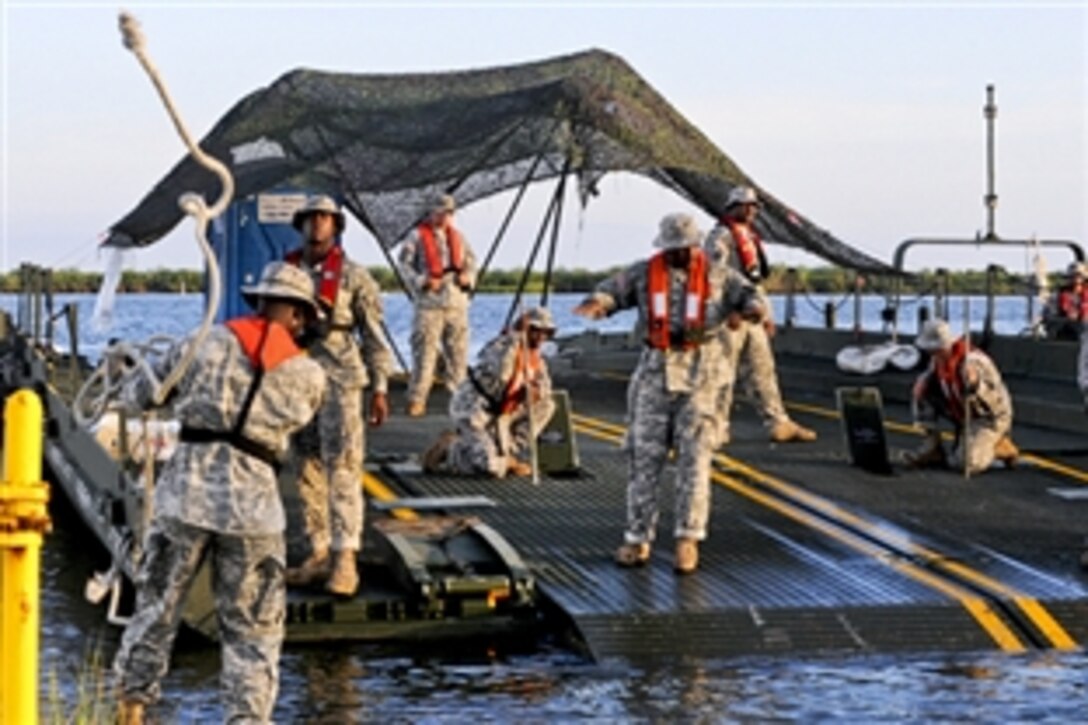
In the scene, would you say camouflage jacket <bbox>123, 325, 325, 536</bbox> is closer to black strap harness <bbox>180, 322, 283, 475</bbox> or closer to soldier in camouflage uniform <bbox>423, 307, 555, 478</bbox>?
black strap harness <bbox>180, 322, 283, 475</bbox>

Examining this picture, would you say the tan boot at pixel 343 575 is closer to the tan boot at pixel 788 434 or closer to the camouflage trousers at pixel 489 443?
the camouflage trousers at pixel 489 443

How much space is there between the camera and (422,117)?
19.1 m

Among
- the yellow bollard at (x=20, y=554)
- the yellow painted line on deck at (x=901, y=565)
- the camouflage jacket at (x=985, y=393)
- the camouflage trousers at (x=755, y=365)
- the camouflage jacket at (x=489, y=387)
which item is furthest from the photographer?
the camouflage trousers at (x=755, y=365)

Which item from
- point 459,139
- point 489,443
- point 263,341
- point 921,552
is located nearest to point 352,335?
point 263,341

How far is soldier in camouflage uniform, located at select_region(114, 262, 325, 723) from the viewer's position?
8812mm

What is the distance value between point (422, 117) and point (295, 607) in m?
7.84

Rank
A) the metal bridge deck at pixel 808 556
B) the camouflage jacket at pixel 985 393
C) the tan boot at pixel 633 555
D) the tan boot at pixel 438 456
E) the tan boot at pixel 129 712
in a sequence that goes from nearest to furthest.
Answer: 1. the tan boot at pixel 129 712
2. the metal bridge deck at pixel 808 556
3. the tan boot at pixel 633 555
4. the tan boot at pixel 438 456
5. the camouflage jacket at pixel 985 393

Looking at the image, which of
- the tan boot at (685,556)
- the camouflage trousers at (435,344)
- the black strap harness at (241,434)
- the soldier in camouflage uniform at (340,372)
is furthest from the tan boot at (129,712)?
the camouflage trousers at (435,344)

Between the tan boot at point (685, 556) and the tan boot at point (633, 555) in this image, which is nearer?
the tan boot at point (685, 556)

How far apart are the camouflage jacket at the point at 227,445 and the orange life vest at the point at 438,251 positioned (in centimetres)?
1028

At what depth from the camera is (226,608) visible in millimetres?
8906

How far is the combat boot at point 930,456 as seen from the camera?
54.5 ft

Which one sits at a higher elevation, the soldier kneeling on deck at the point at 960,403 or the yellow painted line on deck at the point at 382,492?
the soldier kneeling on deck at the point at 960,403

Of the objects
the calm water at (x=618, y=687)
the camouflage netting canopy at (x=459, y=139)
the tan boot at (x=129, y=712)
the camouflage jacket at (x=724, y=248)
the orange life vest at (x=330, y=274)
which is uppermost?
the camouflage netting canopy at (x=459, y=139)
